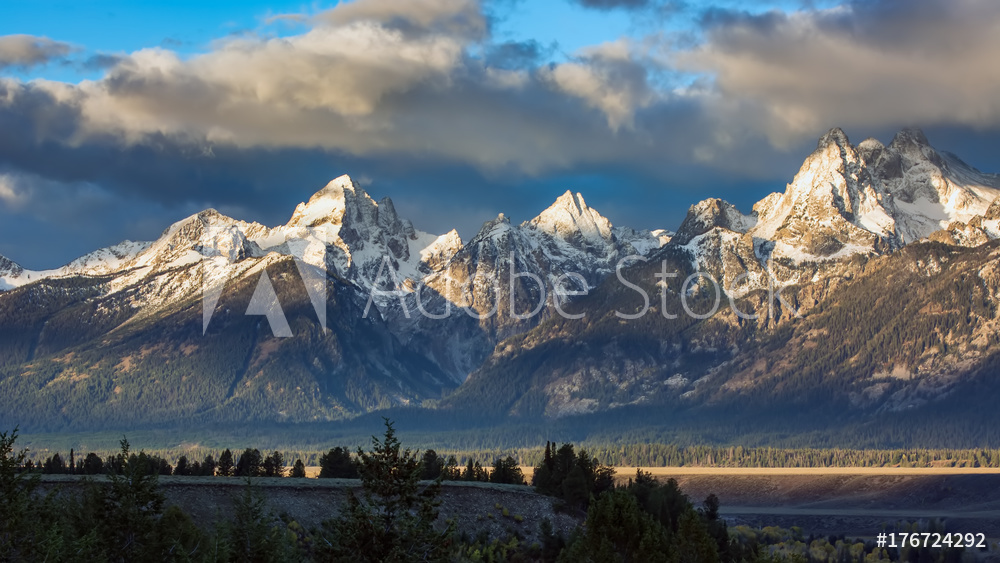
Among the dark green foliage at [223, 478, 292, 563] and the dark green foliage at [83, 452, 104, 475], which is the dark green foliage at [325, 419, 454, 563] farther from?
the dark green foliage at [83, 452, 104, 475]

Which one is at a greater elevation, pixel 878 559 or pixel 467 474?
pixel 467 474

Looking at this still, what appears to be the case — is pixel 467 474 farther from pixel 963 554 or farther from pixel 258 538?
pixel 258 538

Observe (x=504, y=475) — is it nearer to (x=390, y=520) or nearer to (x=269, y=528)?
(x=269, y=528)

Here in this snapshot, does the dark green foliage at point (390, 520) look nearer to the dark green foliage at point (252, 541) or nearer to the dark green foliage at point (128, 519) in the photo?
the dark green foliage at point (252, 541)

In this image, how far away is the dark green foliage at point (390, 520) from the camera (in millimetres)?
54625

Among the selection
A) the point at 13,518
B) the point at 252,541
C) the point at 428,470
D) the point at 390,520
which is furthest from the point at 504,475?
the point at 13,518

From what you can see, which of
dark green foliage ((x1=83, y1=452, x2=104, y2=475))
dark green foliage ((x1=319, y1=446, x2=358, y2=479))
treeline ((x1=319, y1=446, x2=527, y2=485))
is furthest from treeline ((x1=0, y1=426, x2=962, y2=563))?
dark green foliage ((x1=83, y1=452, x2=104, y2=475))

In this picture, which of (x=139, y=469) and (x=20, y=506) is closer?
(x=20, y=506)

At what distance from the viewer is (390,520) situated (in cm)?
5534

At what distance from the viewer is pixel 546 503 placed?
134 metres

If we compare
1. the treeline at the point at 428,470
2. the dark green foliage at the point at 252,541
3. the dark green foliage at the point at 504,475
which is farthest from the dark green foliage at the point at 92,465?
the dark green foliage at the point at 252,541

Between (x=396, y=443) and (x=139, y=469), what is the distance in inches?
728

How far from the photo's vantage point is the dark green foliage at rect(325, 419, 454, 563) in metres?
54.6

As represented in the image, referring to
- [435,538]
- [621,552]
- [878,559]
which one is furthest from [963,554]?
[435,538]
